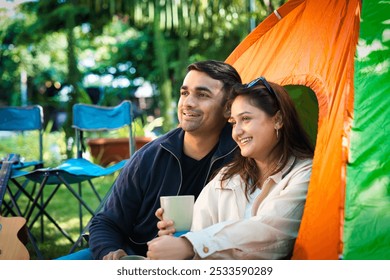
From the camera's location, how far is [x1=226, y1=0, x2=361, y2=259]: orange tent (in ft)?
6.54

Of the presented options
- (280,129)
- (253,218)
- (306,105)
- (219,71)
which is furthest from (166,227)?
(306,105)

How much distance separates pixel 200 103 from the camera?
245cm

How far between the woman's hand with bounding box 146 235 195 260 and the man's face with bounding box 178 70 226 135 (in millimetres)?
570

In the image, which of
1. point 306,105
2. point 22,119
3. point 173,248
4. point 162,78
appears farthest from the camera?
point 162,78

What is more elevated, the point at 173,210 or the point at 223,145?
the point at 223,145

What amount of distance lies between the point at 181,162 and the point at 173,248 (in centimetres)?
58

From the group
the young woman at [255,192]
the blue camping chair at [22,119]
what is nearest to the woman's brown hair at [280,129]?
the young woman at [255,192]

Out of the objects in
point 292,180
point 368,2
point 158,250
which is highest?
point 368,2

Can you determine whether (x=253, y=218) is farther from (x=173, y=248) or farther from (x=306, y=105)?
(x=306, y=105)
